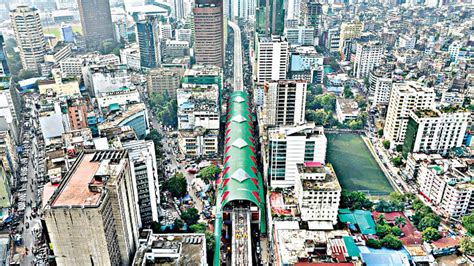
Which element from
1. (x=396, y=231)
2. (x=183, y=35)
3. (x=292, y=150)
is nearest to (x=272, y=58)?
(x=292, y=150)

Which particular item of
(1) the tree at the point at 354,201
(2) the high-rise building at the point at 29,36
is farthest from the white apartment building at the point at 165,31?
(1) the tree at the point at 354,201

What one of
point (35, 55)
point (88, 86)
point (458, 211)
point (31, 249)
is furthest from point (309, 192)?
point (35, 55)

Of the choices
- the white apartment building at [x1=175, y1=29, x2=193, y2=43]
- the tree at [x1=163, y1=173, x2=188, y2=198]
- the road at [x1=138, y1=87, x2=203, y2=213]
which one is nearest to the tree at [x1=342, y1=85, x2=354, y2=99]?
the road at [x1=138, y1=87, x2=203, y2=213]

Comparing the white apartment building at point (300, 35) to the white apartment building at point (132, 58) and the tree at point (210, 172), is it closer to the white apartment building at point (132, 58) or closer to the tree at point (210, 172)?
the white apartment building at point (132, 58)

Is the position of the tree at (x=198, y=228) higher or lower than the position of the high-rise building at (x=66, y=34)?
lower

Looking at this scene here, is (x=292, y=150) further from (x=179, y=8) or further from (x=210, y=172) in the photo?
(x=179, y=8)

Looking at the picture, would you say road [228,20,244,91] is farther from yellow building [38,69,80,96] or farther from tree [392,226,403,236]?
tree [392,226,403,236]
